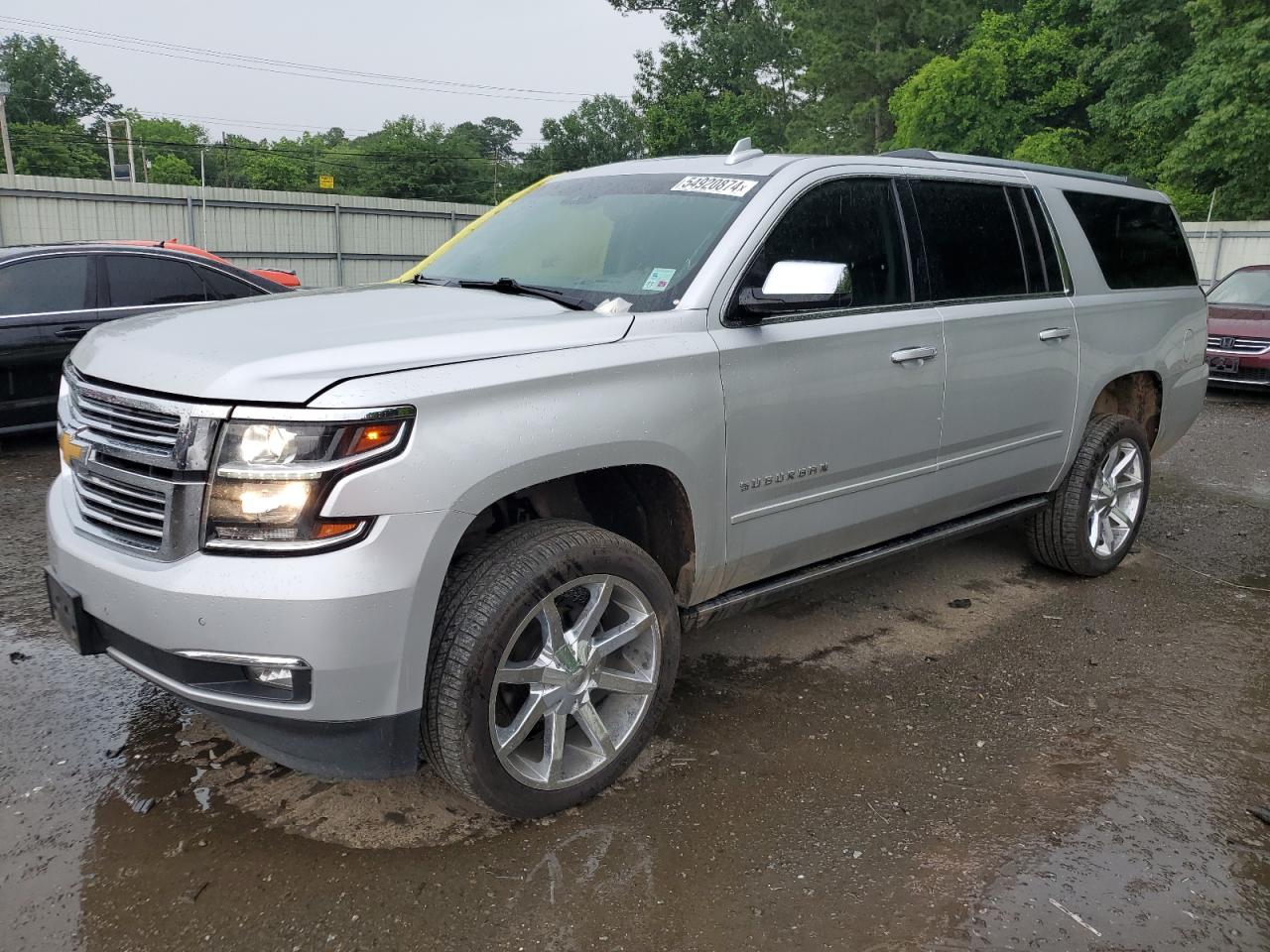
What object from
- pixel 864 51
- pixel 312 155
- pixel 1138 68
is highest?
pixel 864 51

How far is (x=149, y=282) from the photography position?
7.74m

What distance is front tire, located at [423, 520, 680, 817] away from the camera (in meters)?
2.56

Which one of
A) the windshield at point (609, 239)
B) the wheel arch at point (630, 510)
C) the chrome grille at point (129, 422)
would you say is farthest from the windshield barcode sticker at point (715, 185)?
the chrome grille at point (129, 422)

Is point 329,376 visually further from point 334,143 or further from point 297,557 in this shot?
point 334,143

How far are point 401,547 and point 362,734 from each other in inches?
19.1

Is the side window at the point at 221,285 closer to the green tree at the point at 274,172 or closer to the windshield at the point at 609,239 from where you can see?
the windshield at the point at 609,239

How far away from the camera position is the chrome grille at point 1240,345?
36.5 ft

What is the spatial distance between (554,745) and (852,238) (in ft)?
6.77

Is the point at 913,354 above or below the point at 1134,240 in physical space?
below

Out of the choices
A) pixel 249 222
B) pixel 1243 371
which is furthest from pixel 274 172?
pixel 1243 371

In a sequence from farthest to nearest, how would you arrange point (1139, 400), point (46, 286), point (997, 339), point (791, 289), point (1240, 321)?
point (1240, 321), point (46, 286), point (1139, 400), point (997, 339), point (791, 289)

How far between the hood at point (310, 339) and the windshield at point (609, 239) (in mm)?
233

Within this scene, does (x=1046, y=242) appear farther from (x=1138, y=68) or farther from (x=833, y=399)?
(x=1138, y=68)

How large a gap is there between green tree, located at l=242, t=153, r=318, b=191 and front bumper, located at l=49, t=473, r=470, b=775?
79.8m
